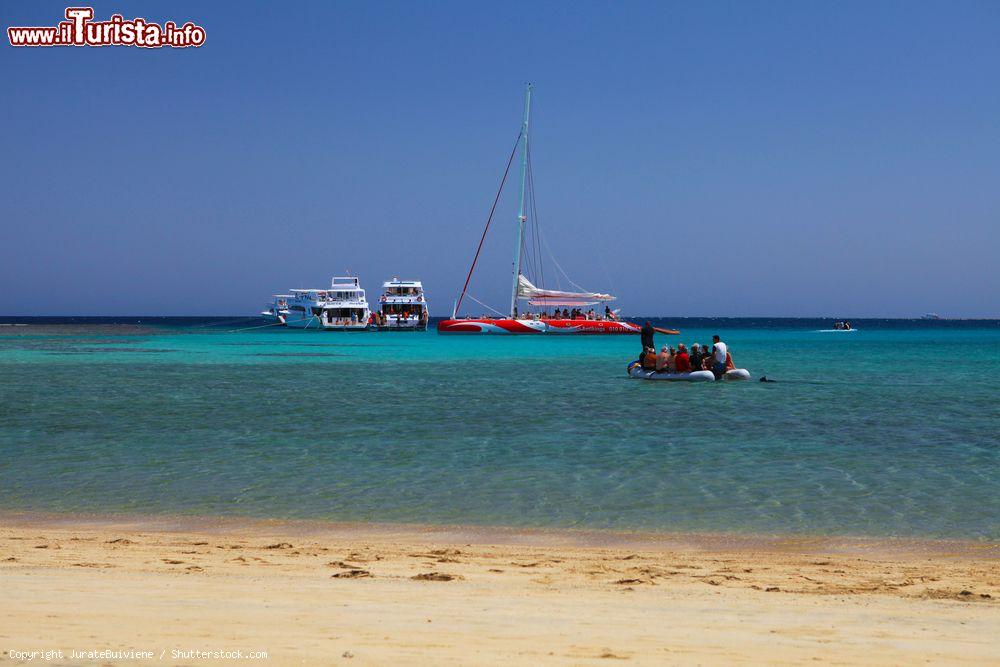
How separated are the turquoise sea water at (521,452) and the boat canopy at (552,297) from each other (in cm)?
5384

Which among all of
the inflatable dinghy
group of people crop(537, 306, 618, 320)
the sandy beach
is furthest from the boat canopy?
the sandy beach

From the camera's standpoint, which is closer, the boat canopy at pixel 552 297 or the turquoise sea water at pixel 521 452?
the turquoise sea water at pixel 521 452

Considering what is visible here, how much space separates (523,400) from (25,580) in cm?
1828

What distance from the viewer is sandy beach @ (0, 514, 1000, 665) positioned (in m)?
5.09

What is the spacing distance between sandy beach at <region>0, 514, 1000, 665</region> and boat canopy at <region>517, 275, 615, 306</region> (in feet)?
236

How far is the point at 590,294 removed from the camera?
90.3 metres

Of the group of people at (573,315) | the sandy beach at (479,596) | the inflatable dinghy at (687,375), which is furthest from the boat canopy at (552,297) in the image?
the sandy beach at (479,596)

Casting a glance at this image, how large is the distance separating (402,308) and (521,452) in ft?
290

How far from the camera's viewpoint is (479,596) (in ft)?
21.3

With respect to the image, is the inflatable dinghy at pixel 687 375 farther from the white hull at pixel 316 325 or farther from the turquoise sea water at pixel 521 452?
the white hull at pixel 316 325

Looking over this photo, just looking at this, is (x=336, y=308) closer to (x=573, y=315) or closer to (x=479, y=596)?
(x=573, y=315)

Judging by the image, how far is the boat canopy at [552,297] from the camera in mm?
84125

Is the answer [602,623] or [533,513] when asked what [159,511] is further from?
[602,623]

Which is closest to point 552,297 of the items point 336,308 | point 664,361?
point 336,308
